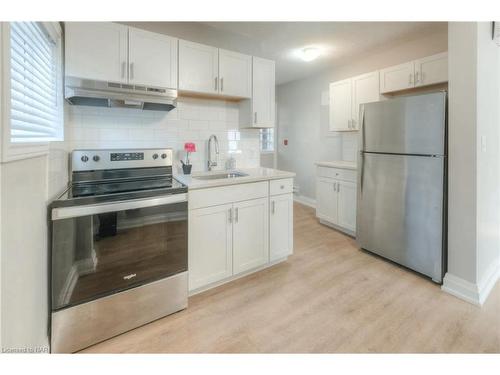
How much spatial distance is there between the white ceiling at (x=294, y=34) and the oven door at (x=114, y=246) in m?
1.91

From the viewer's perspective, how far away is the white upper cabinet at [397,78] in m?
3.04

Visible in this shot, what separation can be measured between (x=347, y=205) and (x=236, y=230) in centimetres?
183

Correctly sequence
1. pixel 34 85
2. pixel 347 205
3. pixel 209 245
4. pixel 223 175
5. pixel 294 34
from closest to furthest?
pixel 34 85 < pixel 209 245 < pixel 223 175 < pixel 294 34 < pixel 347 205

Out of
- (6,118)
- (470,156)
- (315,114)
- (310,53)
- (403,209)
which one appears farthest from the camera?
(315,114)

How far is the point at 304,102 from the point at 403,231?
345cm

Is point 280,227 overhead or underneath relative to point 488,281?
overhead

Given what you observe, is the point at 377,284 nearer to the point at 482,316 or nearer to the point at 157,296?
the point at 482,316

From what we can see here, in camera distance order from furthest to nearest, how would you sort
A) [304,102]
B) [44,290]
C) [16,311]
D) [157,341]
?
1. [304,102]
2. [157,341]
3. [44,290]
4. [16,311]

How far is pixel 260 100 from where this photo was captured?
2.82 m

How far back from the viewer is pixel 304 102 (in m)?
5.20

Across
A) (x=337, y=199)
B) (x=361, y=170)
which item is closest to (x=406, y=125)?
(x=361, y=170)

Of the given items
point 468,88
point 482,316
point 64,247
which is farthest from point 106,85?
point 482,316

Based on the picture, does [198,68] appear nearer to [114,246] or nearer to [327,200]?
[114,246]
